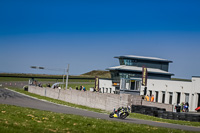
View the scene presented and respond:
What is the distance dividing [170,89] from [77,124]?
132 feet

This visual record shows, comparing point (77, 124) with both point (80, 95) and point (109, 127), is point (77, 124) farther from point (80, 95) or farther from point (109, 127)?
point (80, 95)

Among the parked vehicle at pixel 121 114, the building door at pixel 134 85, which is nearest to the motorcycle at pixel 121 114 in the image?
the parked vehicle at pixel 121 114

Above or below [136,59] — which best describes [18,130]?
below

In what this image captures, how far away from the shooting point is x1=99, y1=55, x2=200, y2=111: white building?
165 ft

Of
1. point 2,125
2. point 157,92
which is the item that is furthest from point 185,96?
point 2,125

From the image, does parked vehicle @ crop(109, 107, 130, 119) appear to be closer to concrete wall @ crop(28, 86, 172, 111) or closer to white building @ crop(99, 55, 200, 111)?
concrete wall @ crop(28, 86, 172, 111)

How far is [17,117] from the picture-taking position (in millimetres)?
18531

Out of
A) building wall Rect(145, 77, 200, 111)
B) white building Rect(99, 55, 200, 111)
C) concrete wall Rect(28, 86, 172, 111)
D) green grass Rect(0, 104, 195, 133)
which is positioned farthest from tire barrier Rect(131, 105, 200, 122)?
white building Rect(99, 55, 200, 111)

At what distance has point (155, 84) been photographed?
204 feet

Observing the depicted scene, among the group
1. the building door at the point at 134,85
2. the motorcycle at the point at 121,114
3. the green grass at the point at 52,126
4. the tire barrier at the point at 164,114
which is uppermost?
the building door at the point at 134,85

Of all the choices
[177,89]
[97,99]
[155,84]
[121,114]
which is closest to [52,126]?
[121,114]

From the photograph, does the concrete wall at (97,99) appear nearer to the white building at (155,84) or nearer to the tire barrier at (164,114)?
the tire barrier at (164,114)

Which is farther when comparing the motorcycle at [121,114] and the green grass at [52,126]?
the motorcycle at [121,114]

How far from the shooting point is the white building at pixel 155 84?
165 ft
